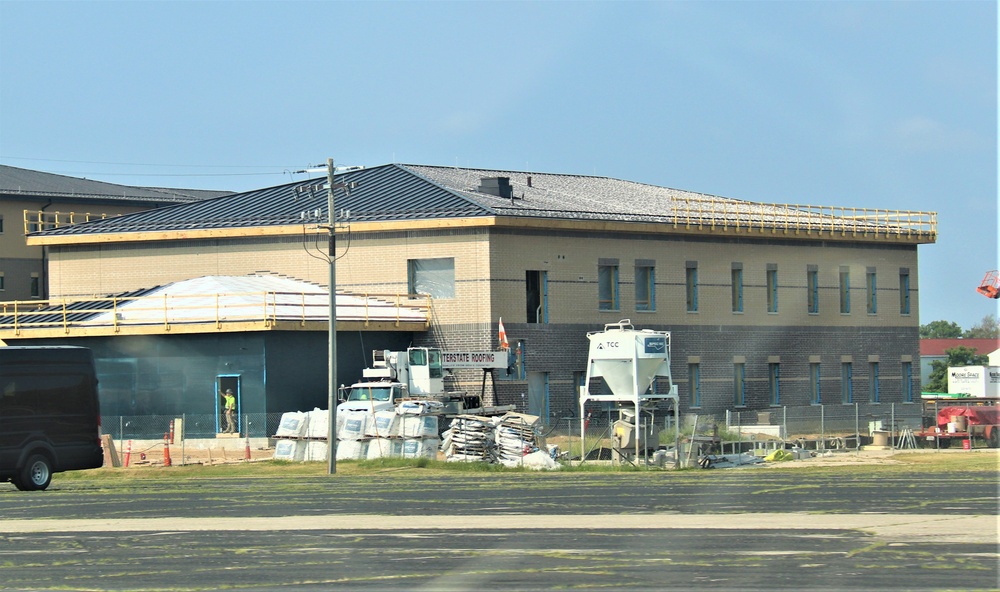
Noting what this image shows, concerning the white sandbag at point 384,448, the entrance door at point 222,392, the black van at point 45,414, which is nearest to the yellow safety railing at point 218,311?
the entrance door at point 222,392

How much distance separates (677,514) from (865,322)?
43698 millimetres

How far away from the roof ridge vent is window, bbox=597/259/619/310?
4677mm

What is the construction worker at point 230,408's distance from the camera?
4769 cm

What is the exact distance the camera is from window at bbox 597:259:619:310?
54.6 metres

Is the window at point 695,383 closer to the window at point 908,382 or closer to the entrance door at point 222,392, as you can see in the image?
the window at point 908,382

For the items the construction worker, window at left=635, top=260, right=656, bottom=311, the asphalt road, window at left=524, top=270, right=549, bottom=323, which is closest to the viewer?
the asphalt road

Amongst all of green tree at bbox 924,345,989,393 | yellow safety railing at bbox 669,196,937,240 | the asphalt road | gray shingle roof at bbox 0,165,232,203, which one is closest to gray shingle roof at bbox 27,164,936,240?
yellow safety railing at bbox 669,196,937,240

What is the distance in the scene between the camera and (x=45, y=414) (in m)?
31.1

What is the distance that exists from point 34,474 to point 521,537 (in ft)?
51.4

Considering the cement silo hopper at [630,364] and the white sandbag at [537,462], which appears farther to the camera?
the cement silo hopper at [630,364]

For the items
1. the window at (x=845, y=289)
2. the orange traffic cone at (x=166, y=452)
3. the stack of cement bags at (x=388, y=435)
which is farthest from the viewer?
the window at (x=845, y=289)

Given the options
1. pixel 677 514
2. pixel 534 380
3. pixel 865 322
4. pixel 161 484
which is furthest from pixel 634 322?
pixel 677 514

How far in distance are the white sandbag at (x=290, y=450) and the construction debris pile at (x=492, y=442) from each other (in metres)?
4.49

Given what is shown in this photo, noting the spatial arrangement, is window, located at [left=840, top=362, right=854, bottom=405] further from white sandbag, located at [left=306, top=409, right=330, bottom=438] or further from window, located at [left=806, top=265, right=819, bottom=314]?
white sandbag, located at [left=306, top=409, right=330, bottom=438]
